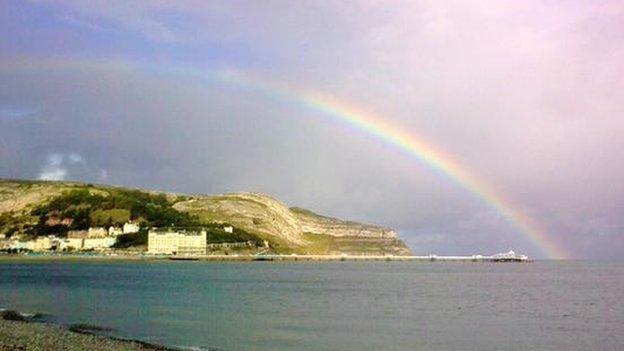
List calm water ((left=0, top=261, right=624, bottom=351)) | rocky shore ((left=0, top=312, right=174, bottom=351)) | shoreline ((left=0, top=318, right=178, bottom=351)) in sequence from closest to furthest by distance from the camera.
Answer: rocky shore ((left=0, top=312, right=174, bottom=351)), shoreline ((left=0, top=318, right=178, bottom=351)), calm water ((left=0, top=261, right=624, bottom=351))

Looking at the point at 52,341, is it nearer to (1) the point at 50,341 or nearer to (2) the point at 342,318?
(1) the point at 50,341

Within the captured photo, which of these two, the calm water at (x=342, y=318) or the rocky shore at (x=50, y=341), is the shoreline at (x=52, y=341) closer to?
the rocky shore at (x=50, y=341)

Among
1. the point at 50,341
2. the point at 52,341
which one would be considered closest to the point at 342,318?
the point at 52,341

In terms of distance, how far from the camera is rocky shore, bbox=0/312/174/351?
2919 cm

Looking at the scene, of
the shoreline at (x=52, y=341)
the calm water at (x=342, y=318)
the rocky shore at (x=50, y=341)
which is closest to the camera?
the rocky shore at (x=50, y=341)

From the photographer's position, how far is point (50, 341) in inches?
1261

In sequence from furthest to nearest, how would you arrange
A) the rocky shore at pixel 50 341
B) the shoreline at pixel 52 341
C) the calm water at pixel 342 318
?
the calm water at pixel 342 318 → the shoreline at pixel 52 341 → the rocky shore at pixel 50 341

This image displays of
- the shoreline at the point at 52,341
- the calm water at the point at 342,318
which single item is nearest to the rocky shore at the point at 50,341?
the shoreline at the point at 52,341

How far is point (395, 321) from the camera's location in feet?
176

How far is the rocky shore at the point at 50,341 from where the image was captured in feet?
95.8

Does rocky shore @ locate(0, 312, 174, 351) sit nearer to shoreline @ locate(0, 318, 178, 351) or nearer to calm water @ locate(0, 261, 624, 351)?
shoreline @ locate(0, 318, 178, 351)

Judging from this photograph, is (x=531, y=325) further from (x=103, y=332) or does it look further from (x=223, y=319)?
(x=103, y=332)

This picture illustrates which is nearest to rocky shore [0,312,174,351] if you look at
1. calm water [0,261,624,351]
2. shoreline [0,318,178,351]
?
shoreline [0,318,178,351]

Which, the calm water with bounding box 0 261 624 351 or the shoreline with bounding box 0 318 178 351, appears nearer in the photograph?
the shoreline with bounding box 0 318 178 351
